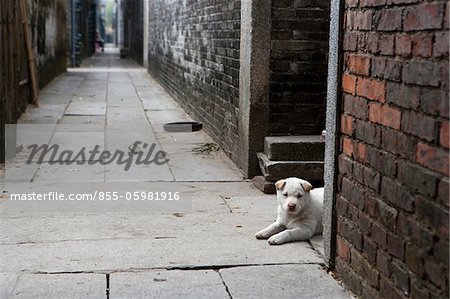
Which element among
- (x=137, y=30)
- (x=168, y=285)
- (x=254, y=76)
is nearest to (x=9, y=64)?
(x=254, y=76)

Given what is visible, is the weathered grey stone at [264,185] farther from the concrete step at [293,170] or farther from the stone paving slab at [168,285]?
the stone paving slab at [168,285]

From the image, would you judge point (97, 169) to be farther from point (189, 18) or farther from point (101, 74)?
point (101, 74)

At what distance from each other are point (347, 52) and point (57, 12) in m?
15.9

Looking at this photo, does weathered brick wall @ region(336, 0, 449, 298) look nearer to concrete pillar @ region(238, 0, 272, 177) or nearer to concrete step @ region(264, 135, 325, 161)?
concrete step @ region(264, 135, 325, 161)

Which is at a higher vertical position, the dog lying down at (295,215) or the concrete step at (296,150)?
the concrete step at (296,150)

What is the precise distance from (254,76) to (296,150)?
0.77 m

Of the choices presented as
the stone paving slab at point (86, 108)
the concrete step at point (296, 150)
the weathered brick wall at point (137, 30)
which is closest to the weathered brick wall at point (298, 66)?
the concrete step at point (296, 150)

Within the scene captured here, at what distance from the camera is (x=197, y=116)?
9805mm

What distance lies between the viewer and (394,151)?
119 inches

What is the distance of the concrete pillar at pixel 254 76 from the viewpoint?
6.06 m

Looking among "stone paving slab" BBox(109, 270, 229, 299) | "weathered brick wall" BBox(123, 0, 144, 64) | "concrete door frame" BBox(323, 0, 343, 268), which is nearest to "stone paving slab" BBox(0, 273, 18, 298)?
"stone paving slab" BBox(109, 270, 229, 299)

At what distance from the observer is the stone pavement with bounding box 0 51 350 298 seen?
11.8ft

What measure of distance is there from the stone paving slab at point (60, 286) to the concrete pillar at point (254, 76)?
2814mm

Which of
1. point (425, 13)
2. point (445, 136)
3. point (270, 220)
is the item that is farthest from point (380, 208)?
point (270, 220)
